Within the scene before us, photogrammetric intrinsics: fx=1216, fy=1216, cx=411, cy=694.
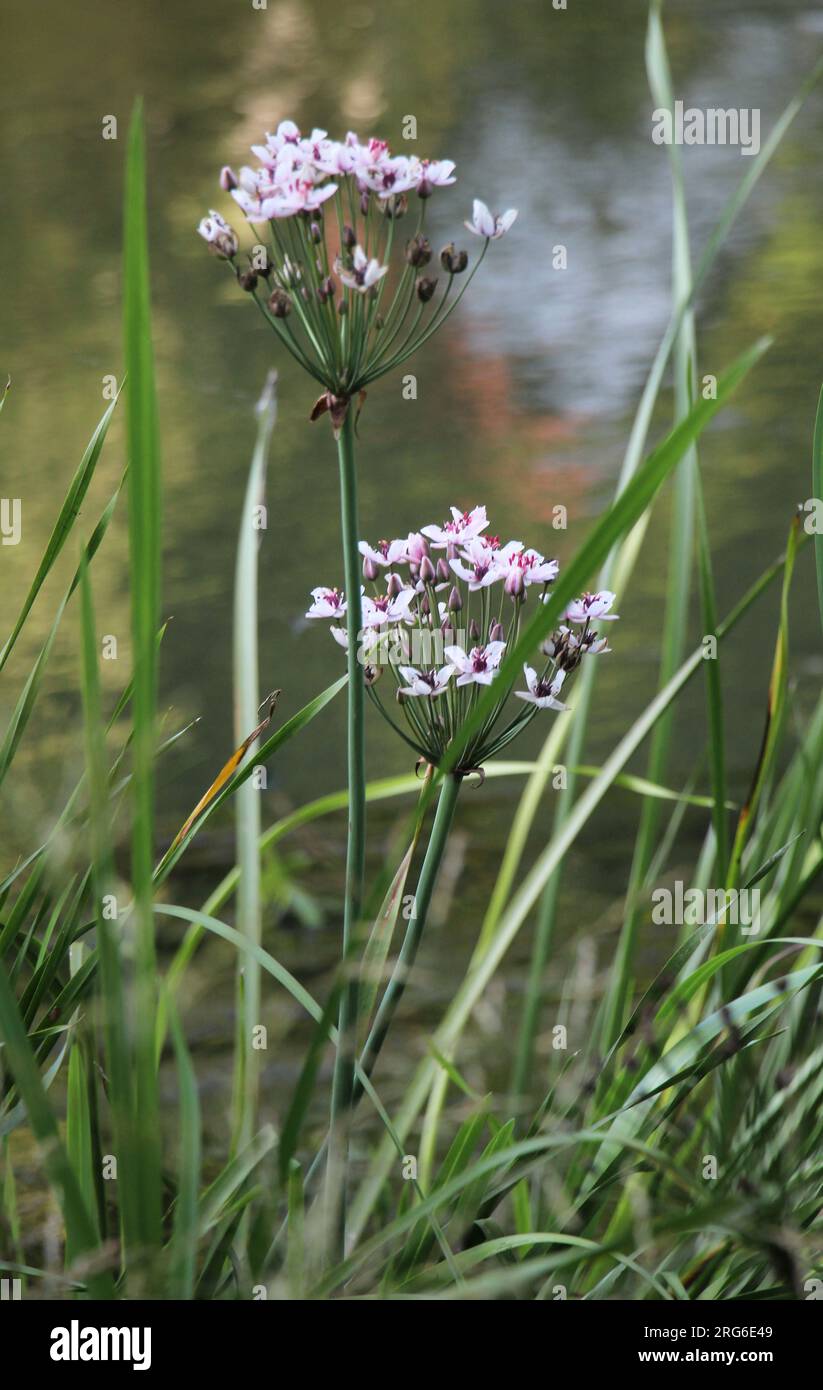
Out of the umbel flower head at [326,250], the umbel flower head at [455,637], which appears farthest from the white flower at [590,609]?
the umbel flower head at [326,250]

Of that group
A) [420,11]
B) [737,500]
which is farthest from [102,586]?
[420,11]

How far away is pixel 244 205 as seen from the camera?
390 millimetres

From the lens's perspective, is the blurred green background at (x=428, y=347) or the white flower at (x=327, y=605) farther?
the blurred green background at (x=428, y=347)

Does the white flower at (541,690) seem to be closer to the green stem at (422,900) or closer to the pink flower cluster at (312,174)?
the green stem at (422,900)

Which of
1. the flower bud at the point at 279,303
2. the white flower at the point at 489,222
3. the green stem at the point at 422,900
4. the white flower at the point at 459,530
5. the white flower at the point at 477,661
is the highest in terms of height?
the white flower at the point at 489,222

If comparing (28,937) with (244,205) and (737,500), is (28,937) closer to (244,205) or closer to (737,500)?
(244,205)

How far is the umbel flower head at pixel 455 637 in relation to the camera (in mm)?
406

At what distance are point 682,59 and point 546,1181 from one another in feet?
9.27

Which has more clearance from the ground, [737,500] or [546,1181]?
[737,500]

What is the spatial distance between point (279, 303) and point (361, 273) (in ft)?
0.10

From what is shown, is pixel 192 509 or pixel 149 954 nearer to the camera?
pixel 149 954

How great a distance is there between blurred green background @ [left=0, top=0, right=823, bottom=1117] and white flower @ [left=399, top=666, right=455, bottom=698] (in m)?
0.09

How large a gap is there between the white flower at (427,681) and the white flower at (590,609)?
0.15 feet

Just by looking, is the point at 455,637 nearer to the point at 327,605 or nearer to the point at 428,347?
the point at 327,605
